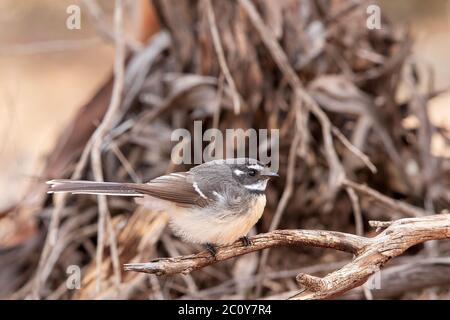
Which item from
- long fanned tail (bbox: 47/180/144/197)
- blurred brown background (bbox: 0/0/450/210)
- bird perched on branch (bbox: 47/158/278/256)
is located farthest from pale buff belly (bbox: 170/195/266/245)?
blurred brown background (bbox: 0/0/450/210)

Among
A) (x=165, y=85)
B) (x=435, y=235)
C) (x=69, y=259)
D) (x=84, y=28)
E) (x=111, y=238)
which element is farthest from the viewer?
(x=84, y=28)

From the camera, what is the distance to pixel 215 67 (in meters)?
3.83

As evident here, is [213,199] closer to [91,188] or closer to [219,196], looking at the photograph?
[219,196]

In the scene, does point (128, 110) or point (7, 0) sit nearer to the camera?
point (128, 110)

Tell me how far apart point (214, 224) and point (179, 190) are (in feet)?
0.50

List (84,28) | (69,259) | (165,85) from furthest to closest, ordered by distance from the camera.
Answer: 1. (84,28)
2. (165,85)
3. (69,259)

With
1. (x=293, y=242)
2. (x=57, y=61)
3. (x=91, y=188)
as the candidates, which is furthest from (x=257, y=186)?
(x=57, y=61)

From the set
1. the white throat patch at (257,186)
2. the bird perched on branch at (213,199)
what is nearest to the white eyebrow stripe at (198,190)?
the bird perched on branch at (213,199)

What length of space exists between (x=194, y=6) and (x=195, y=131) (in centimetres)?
65

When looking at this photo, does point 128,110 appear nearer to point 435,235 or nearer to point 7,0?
point 435,235

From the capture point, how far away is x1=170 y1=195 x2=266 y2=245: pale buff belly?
2.29m

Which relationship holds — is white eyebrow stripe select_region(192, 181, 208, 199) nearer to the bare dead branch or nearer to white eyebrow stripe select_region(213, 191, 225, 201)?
white eyebrow stripe select_region(213, 191, 225, 201)

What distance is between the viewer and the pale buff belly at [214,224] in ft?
7.50

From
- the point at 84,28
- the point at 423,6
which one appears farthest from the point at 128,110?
the point at 423,6
